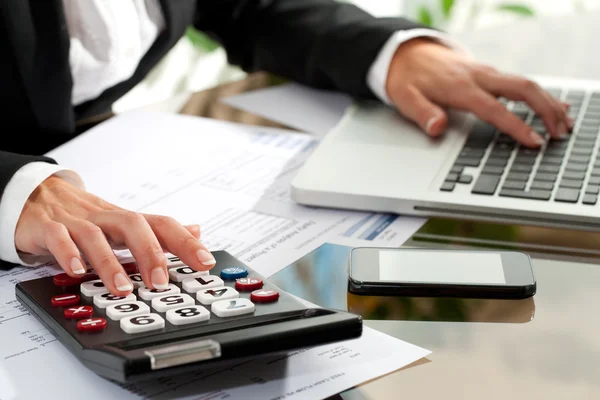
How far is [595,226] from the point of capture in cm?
61

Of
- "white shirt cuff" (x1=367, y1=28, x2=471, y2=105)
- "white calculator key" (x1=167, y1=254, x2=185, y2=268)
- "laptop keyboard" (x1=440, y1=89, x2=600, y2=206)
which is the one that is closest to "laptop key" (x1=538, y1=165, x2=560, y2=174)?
"laptop keyboard" (x1=440, y1=89, x2=600, y2=206)

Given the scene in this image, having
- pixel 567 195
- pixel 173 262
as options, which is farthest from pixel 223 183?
pixel 567 195

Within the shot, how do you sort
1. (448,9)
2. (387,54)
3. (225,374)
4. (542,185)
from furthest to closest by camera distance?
(448,9) → (387,54) → (542,185) → (225,374)

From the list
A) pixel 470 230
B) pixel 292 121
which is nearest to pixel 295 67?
pixel 292 121

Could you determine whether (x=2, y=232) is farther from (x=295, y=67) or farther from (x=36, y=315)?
(x=295, y=67)

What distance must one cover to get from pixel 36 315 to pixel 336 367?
0.61ft

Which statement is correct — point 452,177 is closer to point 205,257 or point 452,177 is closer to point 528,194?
point 528,194

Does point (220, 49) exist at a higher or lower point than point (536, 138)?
lower

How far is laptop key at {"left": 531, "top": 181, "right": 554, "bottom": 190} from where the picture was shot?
644 mm

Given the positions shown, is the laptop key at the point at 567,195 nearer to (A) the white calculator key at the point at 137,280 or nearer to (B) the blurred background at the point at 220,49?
(A) the white calculator key at the point at 137,280

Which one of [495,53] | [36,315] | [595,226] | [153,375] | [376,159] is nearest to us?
[153,375]

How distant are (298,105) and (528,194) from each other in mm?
384

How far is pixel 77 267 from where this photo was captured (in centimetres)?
51

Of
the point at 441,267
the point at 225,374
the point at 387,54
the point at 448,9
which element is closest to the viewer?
the point at 225,374
